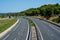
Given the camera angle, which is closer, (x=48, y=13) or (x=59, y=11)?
(x=48, y=13)

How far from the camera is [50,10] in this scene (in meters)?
109

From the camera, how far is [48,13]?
107 metres

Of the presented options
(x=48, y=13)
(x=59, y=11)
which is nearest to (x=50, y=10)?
(x=48, y=13)

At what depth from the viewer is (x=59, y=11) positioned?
12544 cm

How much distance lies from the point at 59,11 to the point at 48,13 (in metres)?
20.5

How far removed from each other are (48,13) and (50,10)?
8.99 feet

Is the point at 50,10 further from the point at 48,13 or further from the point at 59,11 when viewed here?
the point at 59,11

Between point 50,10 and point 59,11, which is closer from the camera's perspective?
point 50,10

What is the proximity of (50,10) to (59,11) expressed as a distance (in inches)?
722
